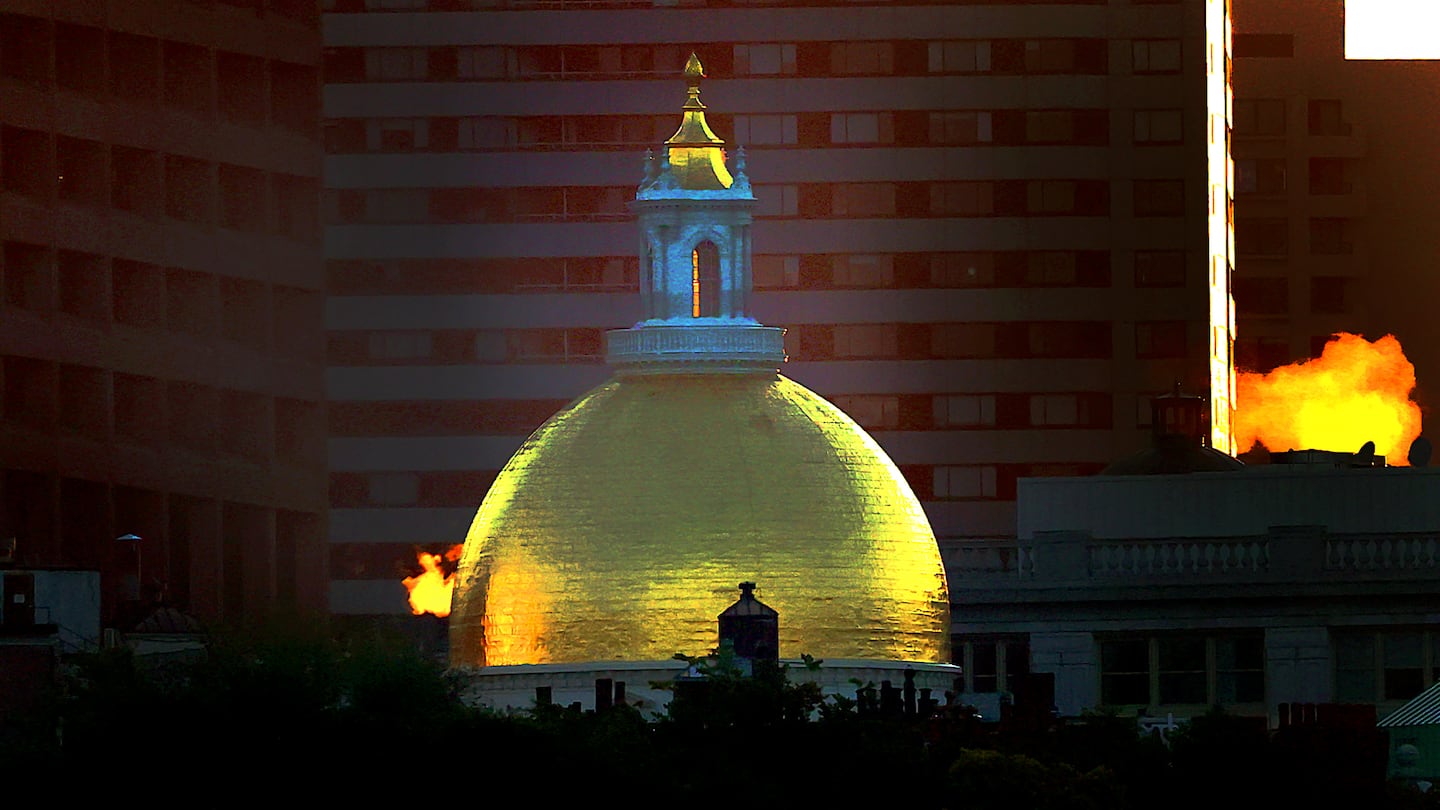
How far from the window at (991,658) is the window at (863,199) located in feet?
145

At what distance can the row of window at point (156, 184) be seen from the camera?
539 ft

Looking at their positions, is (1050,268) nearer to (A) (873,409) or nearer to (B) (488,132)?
(A) (873,409)

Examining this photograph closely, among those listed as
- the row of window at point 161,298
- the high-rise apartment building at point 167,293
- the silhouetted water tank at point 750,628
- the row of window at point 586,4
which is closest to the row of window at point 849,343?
the row of window at point 161,298

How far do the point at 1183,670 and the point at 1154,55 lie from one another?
44.5 meters

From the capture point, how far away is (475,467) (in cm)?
17800

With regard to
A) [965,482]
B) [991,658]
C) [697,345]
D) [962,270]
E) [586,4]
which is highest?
[586,4]

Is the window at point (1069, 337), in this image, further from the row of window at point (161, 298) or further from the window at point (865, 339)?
the row of window at point (161, 298)

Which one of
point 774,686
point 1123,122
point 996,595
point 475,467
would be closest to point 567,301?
point 475,467

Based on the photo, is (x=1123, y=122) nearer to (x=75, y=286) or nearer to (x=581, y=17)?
(x=581, y=17)

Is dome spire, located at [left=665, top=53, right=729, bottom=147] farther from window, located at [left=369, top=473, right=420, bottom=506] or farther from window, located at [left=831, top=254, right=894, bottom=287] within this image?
window, located at [left=369, top=473, right=420, bottom=506]

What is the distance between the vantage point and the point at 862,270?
17912cm

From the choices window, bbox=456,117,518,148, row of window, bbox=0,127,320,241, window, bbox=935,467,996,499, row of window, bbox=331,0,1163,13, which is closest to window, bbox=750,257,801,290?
window, bbox=935,467,996,499

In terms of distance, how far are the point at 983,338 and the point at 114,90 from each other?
28608 millimetres

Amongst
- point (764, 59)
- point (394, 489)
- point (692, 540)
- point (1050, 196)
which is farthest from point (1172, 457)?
point (394, 489)
